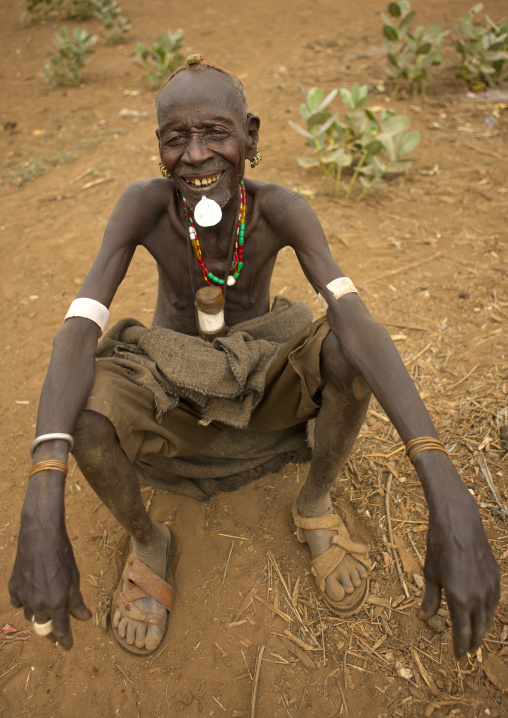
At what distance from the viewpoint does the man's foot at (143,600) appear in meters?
1.74

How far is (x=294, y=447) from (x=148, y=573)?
787 mm

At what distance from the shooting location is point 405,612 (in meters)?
1.78

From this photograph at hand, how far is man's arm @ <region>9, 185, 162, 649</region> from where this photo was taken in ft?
4.18

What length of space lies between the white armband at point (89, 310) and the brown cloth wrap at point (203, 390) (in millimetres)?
138

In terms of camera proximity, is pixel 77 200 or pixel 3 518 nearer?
pixel 3 518

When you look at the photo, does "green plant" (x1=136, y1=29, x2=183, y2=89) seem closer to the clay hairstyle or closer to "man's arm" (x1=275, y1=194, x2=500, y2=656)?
the clay hairstyle

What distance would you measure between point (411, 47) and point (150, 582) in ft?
17.7

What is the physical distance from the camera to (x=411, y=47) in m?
5.11

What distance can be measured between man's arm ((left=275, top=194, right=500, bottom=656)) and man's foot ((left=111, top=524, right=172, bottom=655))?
0.95 metres

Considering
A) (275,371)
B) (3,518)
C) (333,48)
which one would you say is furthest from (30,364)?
(333,48)

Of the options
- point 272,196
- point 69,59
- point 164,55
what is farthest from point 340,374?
point 69,59

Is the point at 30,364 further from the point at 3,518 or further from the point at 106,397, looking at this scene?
the point at 106,397

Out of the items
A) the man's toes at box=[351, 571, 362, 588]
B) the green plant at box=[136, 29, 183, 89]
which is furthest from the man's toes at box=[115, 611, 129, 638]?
the green plant at box=[136, 29, 183, 89]

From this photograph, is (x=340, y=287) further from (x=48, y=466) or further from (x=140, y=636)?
(x=140, y=636)
